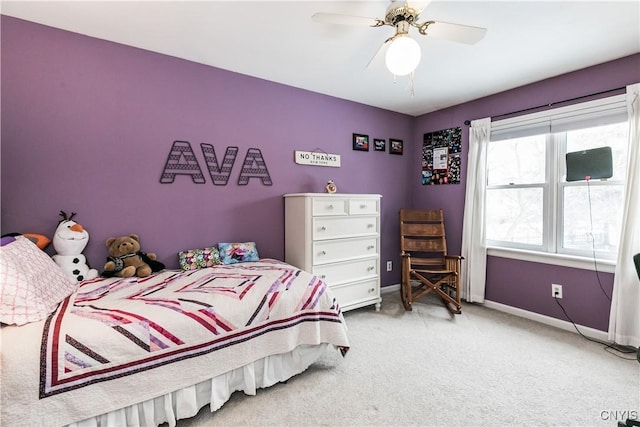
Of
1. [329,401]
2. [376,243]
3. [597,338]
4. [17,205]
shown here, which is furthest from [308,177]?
[597,338]

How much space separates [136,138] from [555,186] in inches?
152

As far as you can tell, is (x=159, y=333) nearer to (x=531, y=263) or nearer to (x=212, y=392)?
(x=212, y=392)

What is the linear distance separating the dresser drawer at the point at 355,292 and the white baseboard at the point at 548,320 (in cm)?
137

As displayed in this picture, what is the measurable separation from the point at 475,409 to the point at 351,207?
182cm

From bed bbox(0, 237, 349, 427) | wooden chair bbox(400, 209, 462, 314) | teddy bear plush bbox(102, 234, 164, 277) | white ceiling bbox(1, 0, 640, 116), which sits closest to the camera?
bed bbox(0, 237, 349, 427)

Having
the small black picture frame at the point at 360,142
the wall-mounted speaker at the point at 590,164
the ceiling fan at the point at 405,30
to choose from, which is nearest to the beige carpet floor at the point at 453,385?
the wall-mounted speaker at the point at 590,164

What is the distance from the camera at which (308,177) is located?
313cm

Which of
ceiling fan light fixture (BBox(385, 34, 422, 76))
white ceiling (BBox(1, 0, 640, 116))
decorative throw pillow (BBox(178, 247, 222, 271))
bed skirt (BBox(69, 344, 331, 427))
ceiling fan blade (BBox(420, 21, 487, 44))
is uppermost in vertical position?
white ceiling (BBox(1, 0, 640, 116))

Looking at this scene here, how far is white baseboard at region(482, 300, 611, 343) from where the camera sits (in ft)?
7.96

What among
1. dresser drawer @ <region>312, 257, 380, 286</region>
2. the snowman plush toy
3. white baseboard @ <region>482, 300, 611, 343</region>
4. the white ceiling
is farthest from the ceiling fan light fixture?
white baseboard @ <region>482, 300, 611, 343</region>

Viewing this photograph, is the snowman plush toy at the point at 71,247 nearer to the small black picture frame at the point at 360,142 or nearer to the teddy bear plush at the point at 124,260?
the teddy bear plush at the point at 124,260

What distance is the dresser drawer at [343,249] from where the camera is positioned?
2664mm

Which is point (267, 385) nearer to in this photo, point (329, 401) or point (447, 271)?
point (329, 401)

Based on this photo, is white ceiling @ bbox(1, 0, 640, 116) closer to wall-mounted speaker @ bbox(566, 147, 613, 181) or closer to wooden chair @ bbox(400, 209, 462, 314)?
wall-mounted speaker @ bbox(566, 147, 613, 181)
